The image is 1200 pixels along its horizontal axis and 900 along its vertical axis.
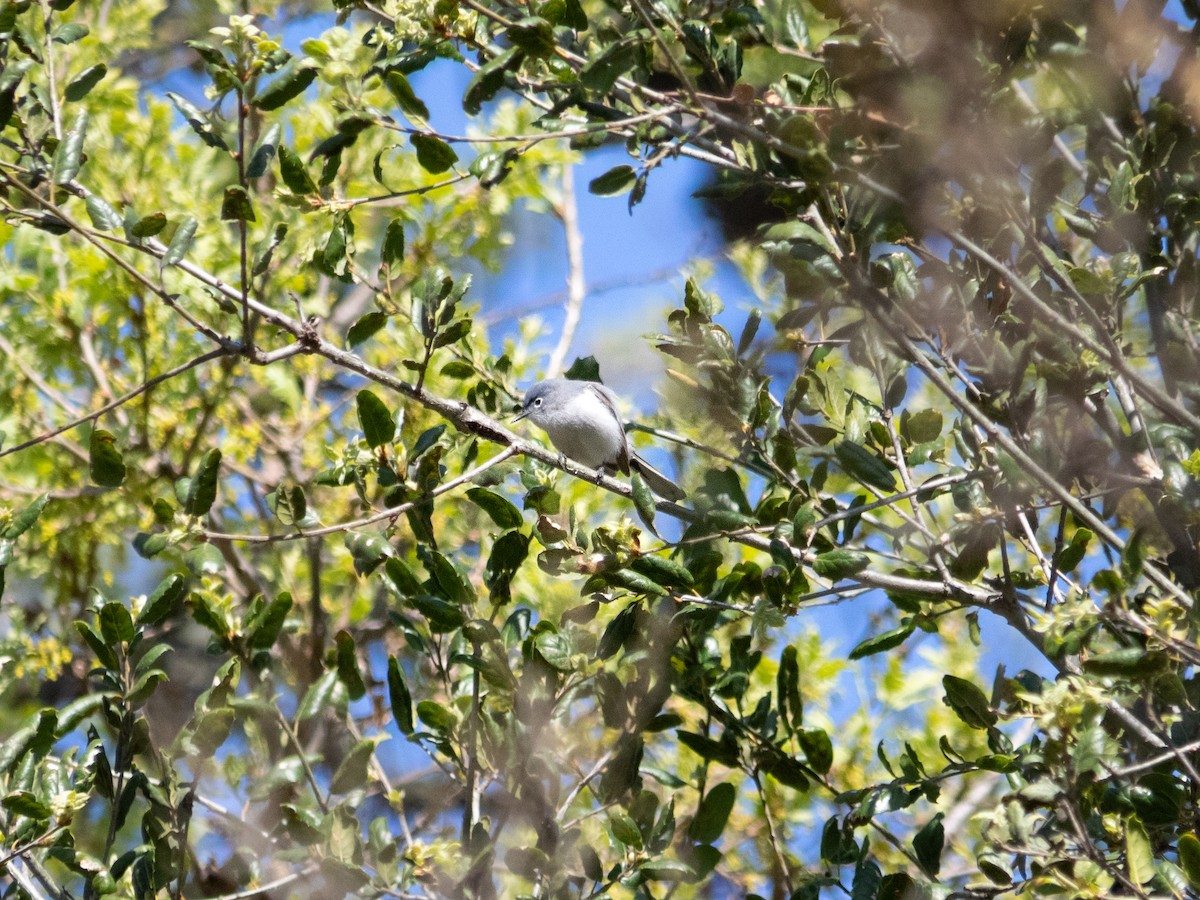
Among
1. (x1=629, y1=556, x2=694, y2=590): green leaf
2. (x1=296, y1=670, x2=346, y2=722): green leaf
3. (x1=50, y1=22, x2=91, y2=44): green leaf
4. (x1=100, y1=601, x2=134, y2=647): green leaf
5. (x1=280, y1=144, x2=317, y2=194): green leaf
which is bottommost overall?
(x1=296, y1=670, x2=346, y2=722): green leaf

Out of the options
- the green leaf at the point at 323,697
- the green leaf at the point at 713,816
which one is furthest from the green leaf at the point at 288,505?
the green leaf at the point at 713,816

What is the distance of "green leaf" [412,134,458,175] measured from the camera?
82.7 inches

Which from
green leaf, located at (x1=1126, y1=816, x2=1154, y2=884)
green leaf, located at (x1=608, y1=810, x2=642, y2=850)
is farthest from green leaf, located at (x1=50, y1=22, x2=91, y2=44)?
green leaf, located at (x1=1126, y1=816, x2=1154, y2=884)

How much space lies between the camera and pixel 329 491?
13.1 feet

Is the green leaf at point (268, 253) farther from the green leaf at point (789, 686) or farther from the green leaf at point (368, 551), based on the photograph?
the green leaf at point (789, 686)

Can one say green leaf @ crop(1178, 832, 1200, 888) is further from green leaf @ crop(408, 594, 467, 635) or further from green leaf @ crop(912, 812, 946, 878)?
green leaf @ crop(408, 594, 467, 635)

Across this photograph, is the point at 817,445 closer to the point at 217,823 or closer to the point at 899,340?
the point at 899,340

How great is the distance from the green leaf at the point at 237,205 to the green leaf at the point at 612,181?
2.22ft

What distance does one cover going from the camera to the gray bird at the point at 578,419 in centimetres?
332

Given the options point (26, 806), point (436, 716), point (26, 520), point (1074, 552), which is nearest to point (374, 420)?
point (436, 716)

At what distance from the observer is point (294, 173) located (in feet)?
6.80

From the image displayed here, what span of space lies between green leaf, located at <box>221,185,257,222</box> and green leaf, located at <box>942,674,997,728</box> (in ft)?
4.46

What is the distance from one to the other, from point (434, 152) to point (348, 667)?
996 millimetres

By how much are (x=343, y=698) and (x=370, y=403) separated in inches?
25.0
